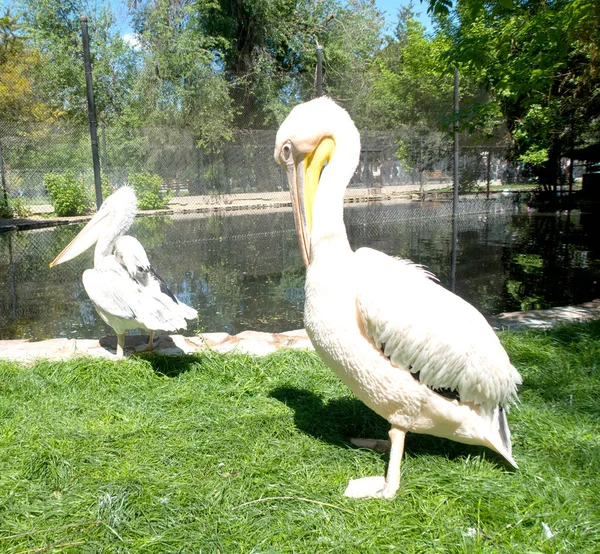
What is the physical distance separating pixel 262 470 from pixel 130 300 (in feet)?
5.77

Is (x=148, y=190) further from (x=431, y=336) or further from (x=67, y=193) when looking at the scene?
(x=431, y=336)

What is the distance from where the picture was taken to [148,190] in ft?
49.0

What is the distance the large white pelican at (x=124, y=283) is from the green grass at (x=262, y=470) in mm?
418

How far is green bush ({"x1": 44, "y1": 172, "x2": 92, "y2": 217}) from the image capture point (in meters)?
13.3

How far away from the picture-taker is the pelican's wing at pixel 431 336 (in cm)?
199

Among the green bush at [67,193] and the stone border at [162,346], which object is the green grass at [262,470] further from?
the green bush at [67,193]

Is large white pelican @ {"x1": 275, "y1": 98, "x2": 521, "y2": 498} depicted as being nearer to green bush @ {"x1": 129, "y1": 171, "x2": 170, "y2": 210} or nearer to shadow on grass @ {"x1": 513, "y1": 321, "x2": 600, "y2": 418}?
shadow on grass @ {"x1": 513, "y1": 321, "x2": 600, "y2": 418}

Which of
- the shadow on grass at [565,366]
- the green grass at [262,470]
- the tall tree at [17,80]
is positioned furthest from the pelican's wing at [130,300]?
the tall tree at [17,80]

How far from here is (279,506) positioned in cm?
207

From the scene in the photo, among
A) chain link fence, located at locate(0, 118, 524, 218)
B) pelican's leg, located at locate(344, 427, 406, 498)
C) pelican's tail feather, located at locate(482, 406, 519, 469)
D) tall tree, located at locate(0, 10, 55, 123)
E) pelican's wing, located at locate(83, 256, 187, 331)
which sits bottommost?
pelican's leg, located at locate(344, 427, 406, 498)

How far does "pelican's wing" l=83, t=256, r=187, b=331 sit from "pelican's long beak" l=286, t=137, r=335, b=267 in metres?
1.50

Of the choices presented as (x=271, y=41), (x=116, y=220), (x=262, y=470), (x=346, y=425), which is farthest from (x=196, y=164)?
(x=262, y=470)

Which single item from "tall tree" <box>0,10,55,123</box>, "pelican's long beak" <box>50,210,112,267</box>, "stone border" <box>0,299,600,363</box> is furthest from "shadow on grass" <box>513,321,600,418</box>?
"tall tree" <box>0,10,55,123</box>

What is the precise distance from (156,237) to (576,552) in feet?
32.0
